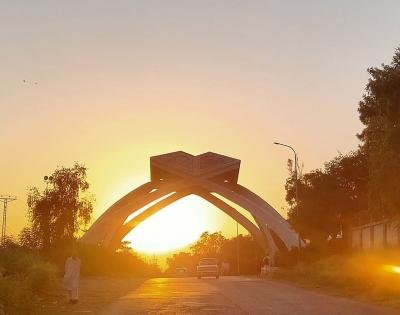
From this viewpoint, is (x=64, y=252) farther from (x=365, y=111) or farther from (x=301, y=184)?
(x=301, y=184)

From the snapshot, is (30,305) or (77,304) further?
(77,304)

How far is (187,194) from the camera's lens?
95000 millimetres

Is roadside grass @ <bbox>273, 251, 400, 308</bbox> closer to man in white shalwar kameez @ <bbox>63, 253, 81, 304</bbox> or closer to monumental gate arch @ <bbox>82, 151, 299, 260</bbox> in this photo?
man in white shalwar kameez @ <bbox>63, 253, 81, 304</bbox>

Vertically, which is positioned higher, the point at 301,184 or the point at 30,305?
the point at 301,184

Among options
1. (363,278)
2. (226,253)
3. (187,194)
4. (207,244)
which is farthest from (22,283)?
(207,244)

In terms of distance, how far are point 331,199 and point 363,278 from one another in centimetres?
3161

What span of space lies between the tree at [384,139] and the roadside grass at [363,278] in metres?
2.95

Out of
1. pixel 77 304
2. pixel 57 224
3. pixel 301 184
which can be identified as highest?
pixel 301 184

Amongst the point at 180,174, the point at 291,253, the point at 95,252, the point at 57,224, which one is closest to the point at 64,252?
the point at 57,224

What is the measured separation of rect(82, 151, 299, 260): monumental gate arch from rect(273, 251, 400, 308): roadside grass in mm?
Result: 40925

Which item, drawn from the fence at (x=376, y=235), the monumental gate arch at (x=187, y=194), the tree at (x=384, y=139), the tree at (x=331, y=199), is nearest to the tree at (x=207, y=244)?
the monumental gate arch at (x=187, y=194)

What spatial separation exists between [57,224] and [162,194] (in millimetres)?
44067

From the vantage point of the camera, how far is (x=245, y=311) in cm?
1683

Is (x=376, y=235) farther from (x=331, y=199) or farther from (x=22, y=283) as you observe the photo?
(x=22, y=283)
